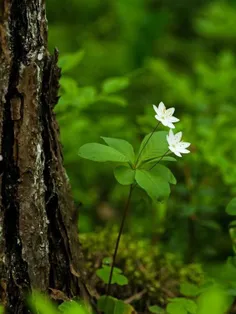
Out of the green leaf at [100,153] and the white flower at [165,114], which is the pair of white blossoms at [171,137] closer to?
the white flower at [165,114]

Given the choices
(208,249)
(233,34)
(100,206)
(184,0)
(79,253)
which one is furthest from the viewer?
(184,0)

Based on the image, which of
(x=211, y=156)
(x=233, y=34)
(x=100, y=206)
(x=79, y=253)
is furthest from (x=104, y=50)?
(x=79, y=253)

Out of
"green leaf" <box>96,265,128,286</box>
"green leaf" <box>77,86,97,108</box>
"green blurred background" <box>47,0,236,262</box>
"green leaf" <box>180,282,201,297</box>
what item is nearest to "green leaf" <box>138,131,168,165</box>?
"green blurred background" <box>47,0,236,262</box>

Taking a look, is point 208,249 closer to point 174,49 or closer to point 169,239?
point 169,239

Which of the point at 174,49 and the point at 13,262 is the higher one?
the point at 174,49

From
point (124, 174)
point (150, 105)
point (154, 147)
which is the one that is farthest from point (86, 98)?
point (150, 105)
